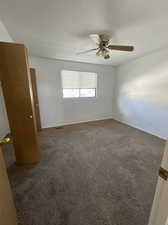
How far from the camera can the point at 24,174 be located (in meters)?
1.68

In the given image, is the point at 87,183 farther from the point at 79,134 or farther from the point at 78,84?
the point at 78,84

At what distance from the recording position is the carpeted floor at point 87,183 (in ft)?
3.76

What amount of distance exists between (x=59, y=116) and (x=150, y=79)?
327 centimetres

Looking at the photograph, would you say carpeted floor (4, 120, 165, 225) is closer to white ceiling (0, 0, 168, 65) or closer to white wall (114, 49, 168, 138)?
white wall (114, 49, 168, 138)

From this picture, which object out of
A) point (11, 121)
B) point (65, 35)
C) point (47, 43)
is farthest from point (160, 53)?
point (11, 121)

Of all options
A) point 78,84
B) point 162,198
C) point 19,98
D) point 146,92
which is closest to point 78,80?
point 78,84

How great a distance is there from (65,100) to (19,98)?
2265mm

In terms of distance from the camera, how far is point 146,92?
128 inches

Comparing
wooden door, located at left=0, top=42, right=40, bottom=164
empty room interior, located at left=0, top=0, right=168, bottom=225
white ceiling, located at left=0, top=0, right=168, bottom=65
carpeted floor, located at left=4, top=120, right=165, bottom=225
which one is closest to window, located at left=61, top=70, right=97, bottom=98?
empty room interior, located at left=0, top=0, right=168, bottom=225

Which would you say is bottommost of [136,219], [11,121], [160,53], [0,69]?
[136,219]

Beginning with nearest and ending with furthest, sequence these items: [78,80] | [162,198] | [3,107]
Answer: [162,198]
[3,107]
[78,80]

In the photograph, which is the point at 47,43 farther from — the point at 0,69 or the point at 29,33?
the point at 0,69

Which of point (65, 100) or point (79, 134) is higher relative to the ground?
point (65, 100)

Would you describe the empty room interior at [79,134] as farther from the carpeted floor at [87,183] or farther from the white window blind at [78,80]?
the white window blind at [78,80]
